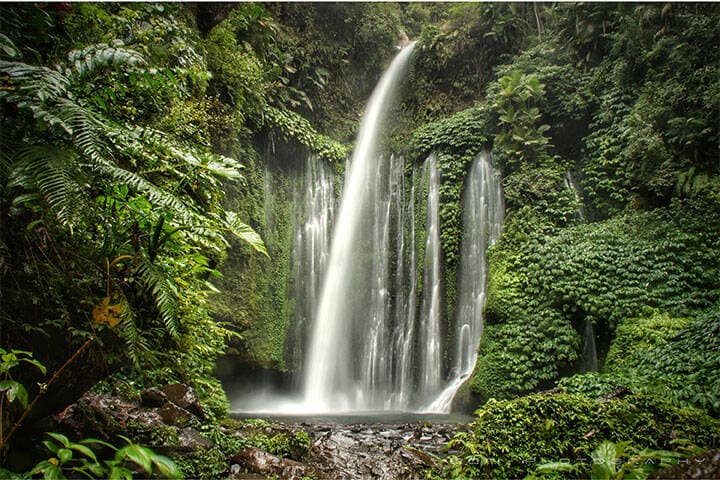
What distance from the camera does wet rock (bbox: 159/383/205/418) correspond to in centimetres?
431

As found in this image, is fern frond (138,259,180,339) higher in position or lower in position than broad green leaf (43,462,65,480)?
higher

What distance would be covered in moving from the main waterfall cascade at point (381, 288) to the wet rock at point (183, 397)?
5.69 meters

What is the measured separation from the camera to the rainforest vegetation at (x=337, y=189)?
2510 mm

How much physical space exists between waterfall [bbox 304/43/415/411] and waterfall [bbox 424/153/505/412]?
216 cm

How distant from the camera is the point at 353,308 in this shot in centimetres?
1191

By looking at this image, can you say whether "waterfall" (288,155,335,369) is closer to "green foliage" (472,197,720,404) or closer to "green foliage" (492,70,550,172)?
"green foliage" (472,197,720,404)

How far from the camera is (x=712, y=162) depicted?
8.03 m

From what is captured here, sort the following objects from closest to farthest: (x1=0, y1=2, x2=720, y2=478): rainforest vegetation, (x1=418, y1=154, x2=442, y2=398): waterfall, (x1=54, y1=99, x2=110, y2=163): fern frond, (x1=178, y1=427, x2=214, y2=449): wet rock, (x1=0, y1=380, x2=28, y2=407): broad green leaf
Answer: (x1=0, y1=380, x2=28, y2=407): broad green leaf, (x1=54, y1=99, x2=110, y2=163): fern frond, (x1=0, y1=2, x2=720, y2=478): rainforest vegetation, (x1=178, y1=427, x2=214, y2=449): wet rock, (x1=418, y1=154, x2=442, y2=398): waterfall

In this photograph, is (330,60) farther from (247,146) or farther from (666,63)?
(666,63)

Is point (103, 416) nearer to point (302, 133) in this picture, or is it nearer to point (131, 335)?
point (131, 335)

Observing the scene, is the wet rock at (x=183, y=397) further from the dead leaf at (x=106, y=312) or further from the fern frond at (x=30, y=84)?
the fern frond at (x=30, y=84)

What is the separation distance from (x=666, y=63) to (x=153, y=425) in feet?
40.1

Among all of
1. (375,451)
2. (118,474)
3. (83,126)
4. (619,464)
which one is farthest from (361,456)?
(83,126)

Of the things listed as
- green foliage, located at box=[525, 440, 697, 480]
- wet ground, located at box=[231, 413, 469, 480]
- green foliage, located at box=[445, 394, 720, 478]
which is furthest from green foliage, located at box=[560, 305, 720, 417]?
green foliage, located at box=[525, 440, 697, 480]
